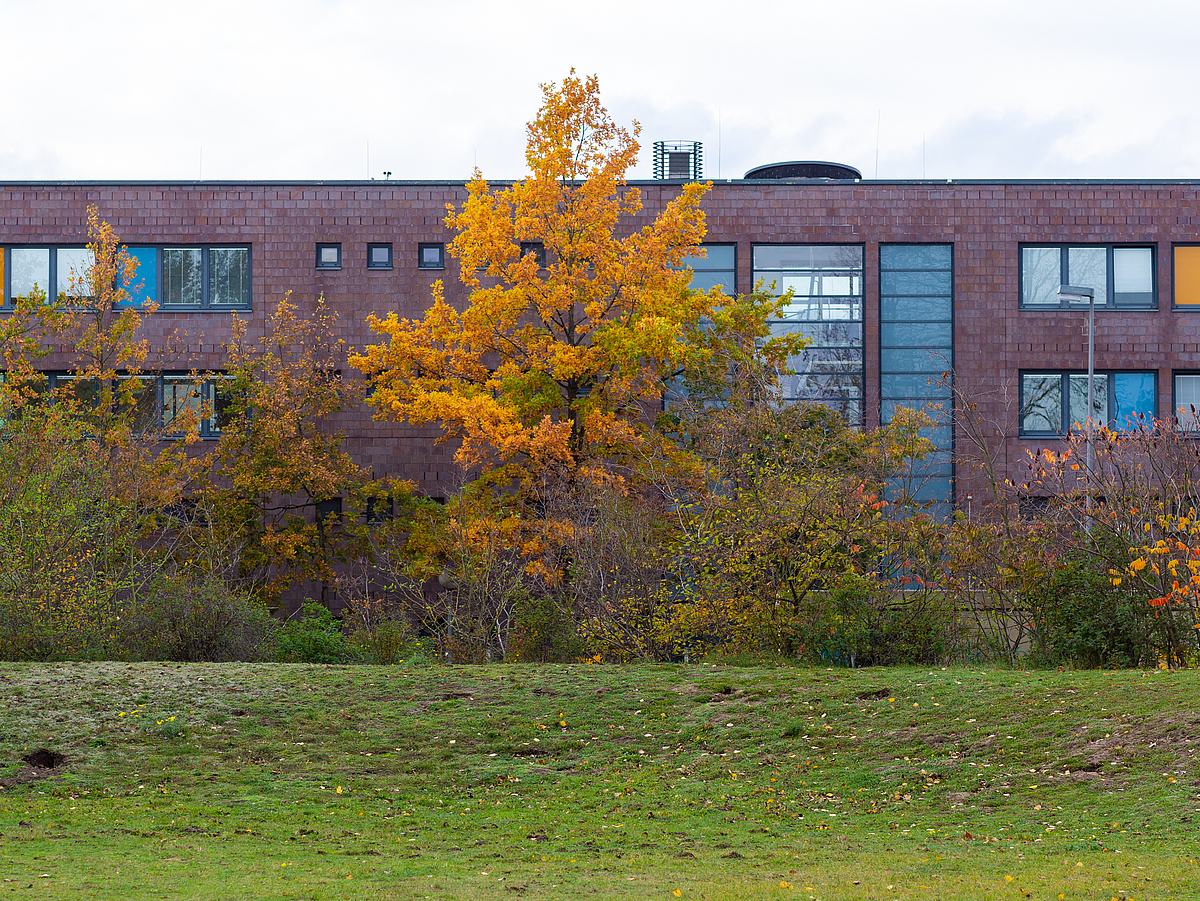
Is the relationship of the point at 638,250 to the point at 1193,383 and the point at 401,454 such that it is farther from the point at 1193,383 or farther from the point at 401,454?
the point at 1193,383

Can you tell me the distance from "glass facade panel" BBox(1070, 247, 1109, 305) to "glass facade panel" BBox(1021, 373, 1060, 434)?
2464mm

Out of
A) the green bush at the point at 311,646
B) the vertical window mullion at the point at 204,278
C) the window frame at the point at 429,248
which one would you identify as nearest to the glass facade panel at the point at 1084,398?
the window frame at the point at 429,248

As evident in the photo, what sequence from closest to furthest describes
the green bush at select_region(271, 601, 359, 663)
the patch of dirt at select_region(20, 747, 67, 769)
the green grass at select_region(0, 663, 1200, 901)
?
the green grass at select_region(0, 663, 1200, 901)
the patch of dirt at select_region(20, 747, 67, 769)
the green bush at select_region(271, 601, 359, 663)

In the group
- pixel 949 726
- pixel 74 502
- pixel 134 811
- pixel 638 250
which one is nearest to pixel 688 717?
pixel 949 726

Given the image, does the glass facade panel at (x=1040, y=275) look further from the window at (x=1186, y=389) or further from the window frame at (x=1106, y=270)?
the window at (x=1186, y=389)

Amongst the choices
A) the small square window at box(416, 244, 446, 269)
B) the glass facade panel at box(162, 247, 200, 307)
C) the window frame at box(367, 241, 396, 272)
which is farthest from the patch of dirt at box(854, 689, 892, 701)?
the glass facade panel at box(162, 247, 200, 307)

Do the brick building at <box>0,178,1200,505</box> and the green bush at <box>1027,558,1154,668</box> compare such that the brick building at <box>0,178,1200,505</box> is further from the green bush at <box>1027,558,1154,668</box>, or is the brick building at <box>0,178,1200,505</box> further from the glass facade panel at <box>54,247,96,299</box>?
the green bush at <box>1027,558,1154,668</box>

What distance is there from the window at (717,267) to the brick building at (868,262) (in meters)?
0.05

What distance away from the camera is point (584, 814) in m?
11.7

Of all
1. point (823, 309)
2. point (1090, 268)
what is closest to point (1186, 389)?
point (1090, 268)

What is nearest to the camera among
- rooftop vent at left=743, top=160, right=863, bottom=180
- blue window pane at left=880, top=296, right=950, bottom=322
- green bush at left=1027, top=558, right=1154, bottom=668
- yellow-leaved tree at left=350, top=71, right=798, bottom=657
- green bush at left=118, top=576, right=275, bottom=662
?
green bush at left=1027, top=558, right=1154, bottom=668

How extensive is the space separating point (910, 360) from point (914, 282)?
2.03m

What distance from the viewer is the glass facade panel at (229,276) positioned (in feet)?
109

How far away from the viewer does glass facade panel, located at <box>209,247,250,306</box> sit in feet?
109
